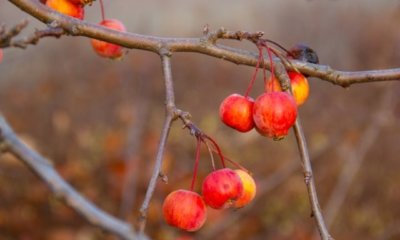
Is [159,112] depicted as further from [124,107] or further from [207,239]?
[207,239]

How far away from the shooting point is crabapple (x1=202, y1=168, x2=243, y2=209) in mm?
1481

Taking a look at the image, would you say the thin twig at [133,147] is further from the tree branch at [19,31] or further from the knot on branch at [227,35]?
the knot on branch at [227,35]

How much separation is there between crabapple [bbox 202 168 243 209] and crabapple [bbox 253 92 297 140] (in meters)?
0.13

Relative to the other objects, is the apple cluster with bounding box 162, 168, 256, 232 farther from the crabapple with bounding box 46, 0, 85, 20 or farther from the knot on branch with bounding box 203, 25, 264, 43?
the crabapple with bounding box 46, 0, 85, 20

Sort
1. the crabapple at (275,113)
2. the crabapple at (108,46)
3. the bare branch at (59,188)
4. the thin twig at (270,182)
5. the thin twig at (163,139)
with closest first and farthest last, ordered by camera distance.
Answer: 1. the thin twig at (163,139)
2. the crabapple at (275,113)
3. the crabapple at (108,46)
4. the bare branch at (59,188)
5. the thin twig at (270,182)

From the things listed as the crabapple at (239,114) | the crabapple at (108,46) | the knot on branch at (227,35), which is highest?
the crabapple at (108,46)

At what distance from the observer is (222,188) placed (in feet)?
4.86

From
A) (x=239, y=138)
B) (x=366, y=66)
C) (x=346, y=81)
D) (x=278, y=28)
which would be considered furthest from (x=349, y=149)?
(x=346, y=81)

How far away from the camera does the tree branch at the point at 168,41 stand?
148 centimetres

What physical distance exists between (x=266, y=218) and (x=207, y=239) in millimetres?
977

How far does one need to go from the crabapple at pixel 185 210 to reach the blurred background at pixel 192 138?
11.2 feet

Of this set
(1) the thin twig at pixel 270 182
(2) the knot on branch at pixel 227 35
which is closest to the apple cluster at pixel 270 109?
(2) the knot on branch at pixel 227 35

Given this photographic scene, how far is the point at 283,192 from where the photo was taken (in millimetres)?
6059

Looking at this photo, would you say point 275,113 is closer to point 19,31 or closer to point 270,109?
point 270,109
